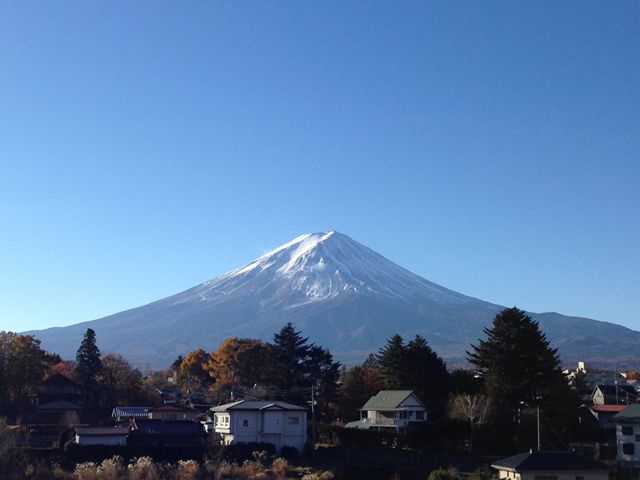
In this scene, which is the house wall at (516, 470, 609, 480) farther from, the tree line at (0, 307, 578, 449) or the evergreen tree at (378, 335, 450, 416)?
the evergreen tree at (378, 335, 450, 416)

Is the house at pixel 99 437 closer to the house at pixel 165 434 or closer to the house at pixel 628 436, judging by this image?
the house at pixel 165 434

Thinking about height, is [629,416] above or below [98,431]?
above

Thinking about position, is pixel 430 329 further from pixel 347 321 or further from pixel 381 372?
pixel 381 372

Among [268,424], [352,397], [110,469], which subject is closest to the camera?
[110,469]

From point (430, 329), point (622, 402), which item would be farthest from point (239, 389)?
point (430, 329)

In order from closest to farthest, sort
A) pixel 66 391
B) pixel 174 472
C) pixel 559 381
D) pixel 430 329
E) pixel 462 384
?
pixel 174 472 → pixel 559 381 → pixel 462 384 → pixel 66 391 → pixel 430 329

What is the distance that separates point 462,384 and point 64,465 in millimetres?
21353

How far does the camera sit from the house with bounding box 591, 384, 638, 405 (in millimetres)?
59688

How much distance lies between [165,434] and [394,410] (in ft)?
37.9

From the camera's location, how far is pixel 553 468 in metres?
31.2

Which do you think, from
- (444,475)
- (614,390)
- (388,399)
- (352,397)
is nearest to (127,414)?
(352,397)

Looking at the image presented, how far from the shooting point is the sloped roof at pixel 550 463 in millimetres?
31188

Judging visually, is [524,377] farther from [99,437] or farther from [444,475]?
[99,437]

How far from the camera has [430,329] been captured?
19175 cm
